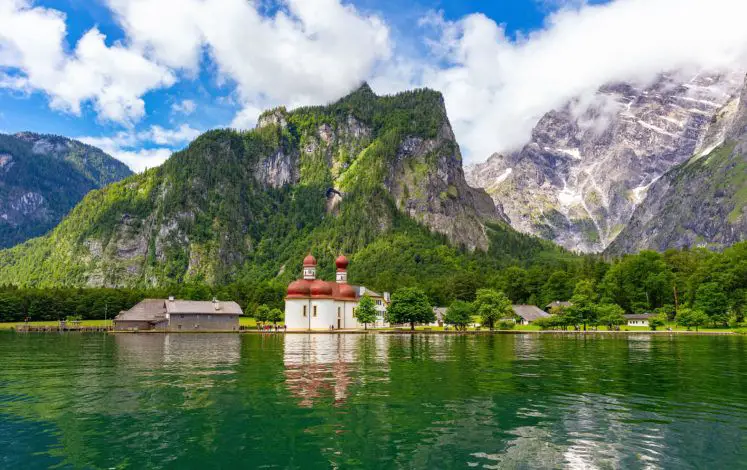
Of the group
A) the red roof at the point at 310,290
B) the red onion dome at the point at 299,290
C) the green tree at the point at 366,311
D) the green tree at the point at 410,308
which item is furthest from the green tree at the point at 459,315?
the red onion dome at the point at 299,290

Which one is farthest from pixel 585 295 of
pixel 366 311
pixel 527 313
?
pixel 366 311

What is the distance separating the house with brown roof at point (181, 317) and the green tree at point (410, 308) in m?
43.0

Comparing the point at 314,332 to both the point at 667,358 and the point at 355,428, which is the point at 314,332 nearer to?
the point at 667,358

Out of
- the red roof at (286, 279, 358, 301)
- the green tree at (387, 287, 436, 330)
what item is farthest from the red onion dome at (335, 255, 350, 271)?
the green tree at (387, 287, 436, 330)

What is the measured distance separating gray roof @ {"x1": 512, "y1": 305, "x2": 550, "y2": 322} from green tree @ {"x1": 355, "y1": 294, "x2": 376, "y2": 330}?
137ft

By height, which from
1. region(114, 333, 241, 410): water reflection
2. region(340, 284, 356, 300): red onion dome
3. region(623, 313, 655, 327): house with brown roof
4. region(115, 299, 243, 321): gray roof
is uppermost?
region(340, 284, 356, 300): red onion dome

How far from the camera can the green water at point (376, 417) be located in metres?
20.2

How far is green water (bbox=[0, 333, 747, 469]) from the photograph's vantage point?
2017 centimetres

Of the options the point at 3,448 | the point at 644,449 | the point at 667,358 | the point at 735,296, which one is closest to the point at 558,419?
the point at 644,449

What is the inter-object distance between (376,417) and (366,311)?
116 metres

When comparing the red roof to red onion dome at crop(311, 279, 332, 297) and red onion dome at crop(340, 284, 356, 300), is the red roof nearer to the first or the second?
red onion dome at crop(311, 279, 332, 297)

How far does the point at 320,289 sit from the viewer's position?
144750 millimetres

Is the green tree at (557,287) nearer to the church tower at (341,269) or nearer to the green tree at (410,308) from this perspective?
the green tree at (410,308)

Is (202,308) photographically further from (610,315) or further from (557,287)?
(557,287)
